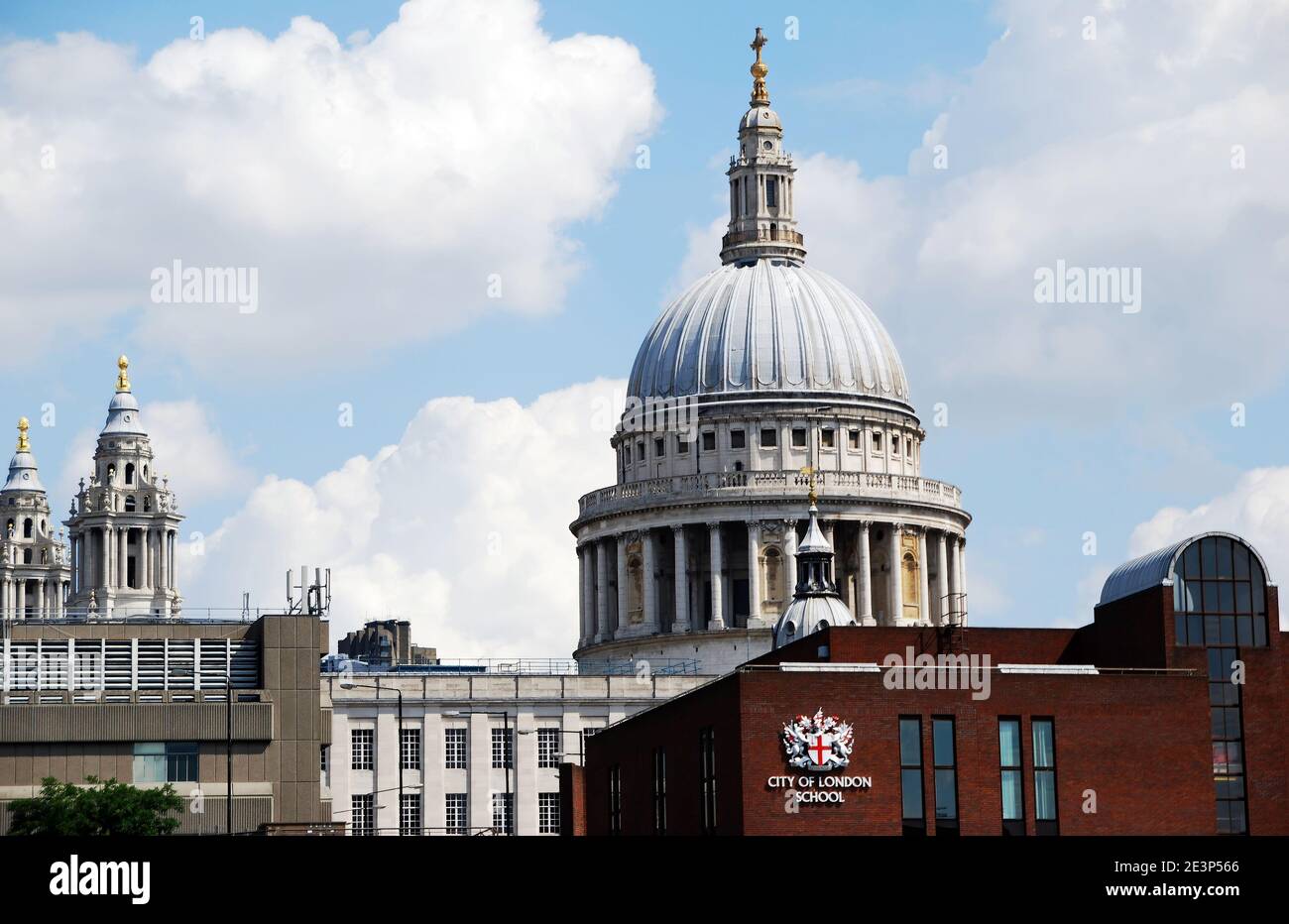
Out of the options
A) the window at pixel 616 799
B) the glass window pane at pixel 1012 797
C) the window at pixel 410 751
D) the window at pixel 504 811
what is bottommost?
the glass window pane at pixel 1012 797

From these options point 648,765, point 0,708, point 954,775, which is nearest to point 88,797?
point 0,708

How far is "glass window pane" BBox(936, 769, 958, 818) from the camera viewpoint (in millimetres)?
114750

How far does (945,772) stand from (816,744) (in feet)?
17.1

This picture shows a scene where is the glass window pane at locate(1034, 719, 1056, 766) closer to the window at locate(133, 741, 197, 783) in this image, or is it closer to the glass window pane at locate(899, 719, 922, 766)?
the glass window pane at locate(899, 719, 922, 766)

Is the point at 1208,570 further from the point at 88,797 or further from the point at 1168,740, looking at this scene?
the point at 88,797

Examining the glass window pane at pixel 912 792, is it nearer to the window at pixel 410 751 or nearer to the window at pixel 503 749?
the window at pixel 503 749

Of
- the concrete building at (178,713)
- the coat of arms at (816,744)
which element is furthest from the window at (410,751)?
the coat of arms at (816,744)

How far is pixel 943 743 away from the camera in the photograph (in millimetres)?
114875

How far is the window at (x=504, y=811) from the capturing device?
607 feet

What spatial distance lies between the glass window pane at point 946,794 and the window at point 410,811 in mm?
72823

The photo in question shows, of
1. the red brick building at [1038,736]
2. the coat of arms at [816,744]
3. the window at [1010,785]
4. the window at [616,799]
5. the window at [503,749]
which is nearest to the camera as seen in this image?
the coat of arms at [816,744]
